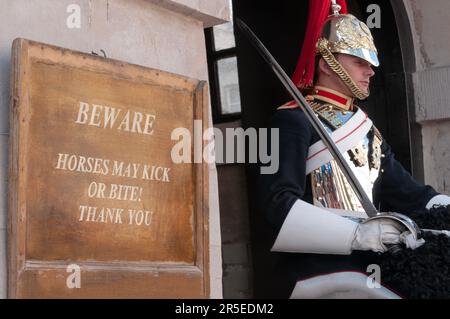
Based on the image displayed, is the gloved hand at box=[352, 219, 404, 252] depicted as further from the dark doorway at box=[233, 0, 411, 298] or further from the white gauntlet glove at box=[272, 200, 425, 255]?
the dark doorway at box=[233, 0, 411, 298]

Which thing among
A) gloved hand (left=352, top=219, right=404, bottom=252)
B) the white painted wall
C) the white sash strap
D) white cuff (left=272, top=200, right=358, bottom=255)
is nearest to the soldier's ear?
the white sash strap

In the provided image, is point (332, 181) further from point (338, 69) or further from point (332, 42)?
point (332, 42)

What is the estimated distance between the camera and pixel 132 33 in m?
4.24

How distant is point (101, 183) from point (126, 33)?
2.41 feet

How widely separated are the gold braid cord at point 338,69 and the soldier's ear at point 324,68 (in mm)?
41

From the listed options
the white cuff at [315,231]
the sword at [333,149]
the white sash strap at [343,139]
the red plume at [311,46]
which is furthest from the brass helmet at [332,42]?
the white cuff at [315,231]

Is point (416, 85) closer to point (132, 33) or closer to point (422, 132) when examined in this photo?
point (422, 132)

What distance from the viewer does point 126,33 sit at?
4211 millimetres

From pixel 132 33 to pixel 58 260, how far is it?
42.8 inches

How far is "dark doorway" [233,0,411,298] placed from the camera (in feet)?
21.0

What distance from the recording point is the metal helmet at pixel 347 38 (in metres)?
4.75

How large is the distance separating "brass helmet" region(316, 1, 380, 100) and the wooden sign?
793 millimetres

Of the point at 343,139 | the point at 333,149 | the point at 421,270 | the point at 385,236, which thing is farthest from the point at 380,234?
the point at 343,139

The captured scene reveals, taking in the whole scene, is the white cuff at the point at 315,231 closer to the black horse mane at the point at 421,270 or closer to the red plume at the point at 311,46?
the black horse mane at the point at 421,270
